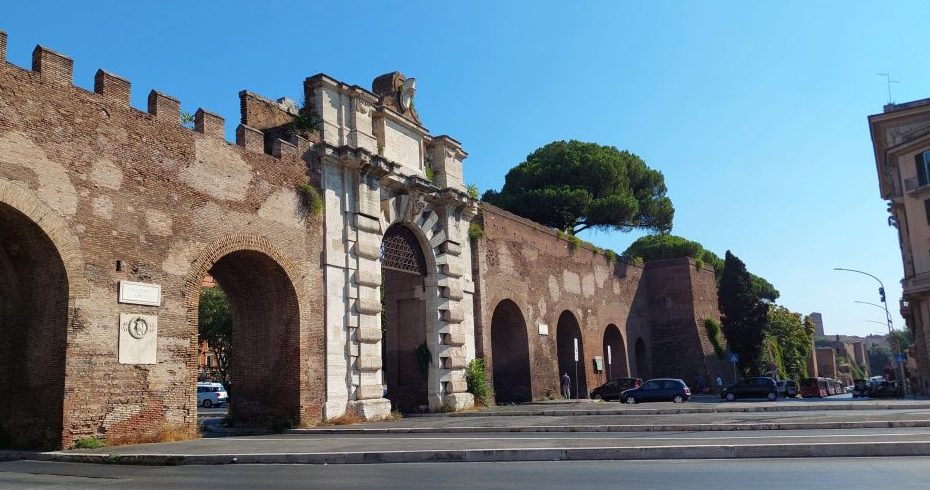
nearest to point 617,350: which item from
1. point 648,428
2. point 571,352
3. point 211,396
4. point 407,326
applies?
point 571,352

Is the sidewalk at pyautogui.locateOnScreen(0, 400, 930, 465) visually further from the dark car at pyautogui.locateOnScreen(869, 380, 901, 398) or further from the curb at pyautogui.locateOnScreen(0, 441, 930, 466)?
the dark car at pyautogui.locateOnScreen(869, 380, 901, 398)

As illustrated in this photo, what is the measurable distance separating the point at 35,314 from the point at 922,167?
36895 millimetres

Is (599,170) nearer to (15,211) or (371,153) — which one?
(371,153)

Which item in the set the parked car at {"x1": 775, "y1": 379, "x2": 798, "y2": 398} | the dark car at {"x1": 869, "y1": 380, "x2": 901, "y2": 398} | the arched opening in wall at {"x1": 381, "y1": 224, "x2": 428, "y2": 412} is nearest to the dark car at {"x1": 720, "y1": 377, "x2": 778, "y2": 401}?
the parked car at {"x1": 775, "y1": 379, "x2": 798, "y2": 398}

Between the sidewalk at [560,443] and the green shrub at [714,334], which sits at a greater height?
the green shrub at [714,334]

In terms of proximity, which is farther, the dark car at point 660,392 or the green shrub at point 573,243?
the green shrub at point 573,243

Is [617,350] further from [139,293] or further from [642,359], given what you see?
[139,293]

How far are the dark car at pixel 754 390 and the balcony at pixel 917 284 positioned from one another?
857 centimetres

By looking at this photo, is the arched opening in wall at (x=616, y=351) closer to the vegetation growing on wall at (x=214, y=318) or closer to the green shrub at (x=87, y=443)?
the vegetation growing on wall at (x=214, y=318)

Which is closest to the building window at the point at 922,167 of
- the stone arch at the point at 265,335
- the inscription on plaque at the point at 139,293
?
the stone arch at the point at 265,335

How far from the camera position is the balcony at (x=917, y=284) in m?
35.8

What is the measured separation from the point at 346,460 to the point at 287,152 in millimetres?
10083

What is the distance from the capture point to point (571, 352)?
34281 millimetres

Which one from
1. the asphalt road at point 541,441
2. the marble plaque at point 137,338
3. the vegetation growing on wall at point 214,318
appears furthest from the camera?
the vegetation growing on wall at point 214,318
